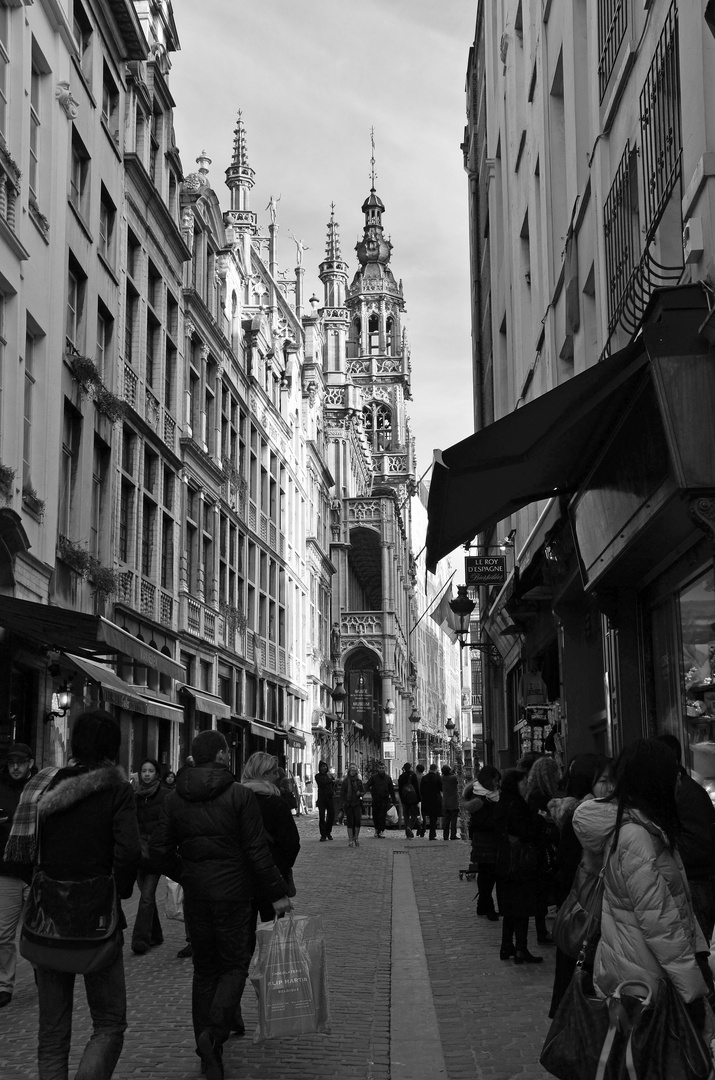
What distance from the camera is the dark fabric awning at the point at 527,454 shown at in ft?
23.7

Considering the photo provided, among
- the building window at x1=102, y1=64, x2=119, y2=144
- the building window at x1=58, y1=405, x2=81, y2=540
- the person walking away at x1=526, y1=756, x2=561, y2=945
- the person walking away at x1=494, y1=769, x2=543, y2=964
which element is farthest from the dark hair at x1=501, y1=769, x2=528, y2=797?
the building window at x1=102, y1=64, x2=119, y2=144

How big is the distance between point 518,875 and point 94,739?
4.98m

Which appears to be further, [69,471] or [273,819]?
[69,471]

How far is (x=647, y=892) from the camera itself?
4.54m

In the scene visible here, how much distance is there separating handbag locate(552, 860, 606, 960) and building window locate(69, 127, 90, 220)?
18.5 metres

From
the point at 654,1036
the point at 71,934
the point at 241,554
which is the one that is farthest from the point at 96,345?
the point at 654,1036

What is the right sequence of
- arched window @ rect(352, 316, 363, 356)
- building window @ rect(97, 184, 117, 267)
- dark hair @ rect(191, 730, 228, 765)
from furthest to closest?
arched window @ rect(352, 316, 363, 356) → building window @ rect(97, 184, 117, 267) → dark hair @ rect(191, 730, 228, 765)

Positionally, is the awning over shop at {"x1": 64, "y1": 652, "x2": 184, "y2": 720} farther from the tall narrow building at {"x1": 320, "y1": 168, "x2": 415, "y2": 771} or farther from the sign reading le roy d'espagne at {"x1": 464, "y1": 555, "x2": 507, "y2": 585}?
the tall narrow building at {"x1": 320, "y1": 168, "x2": 415, "y2": 771}

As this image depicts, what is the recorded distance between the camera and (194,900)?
21.4ft

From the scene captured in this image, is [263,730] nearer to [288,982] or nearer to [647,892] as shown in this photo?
[288,982]

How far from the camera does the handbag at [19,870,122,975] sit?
5.40 meters

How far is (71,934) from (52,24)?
1748 cm

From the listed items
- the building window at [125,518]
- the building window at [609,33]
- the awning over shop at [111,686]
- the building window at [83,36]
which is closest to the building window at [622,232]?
the building window at [609,33]

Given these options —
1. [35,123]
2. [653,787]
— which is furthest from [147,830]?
[35,123]
